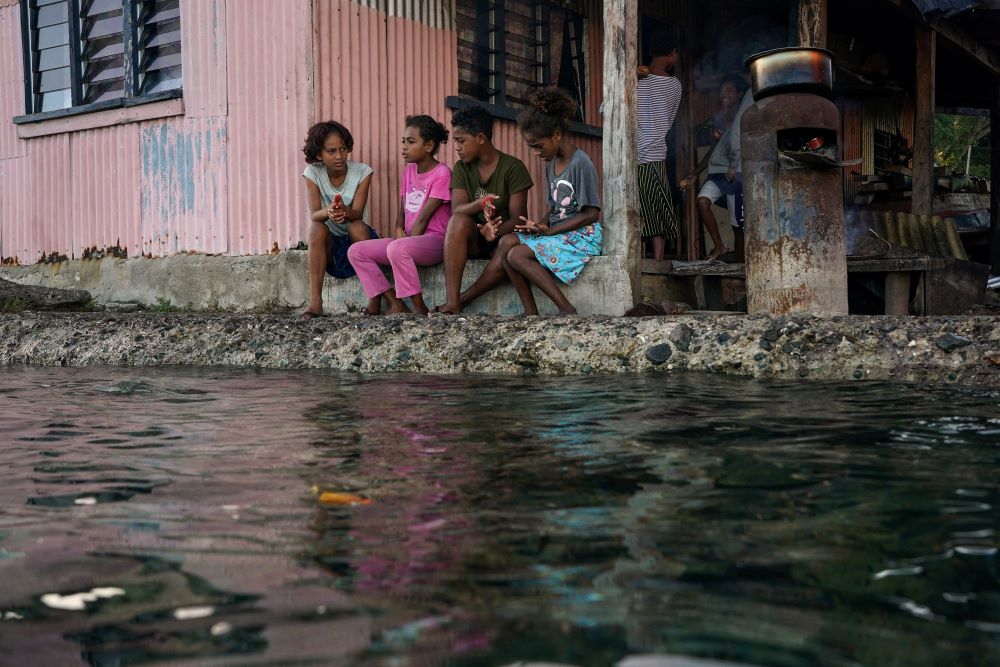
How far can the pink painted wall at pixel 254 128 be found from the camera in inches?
282

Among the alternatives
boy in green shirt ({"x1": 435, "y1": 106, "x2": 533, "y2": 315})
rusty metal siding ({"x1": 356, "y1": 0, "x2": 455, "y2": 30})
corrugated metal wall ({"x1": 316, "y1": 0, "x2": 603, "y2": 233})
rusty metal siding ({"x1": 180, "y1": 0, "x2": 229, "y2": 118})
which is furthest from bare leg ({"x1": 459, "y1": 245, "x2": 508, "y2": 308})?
rusty metal siding ({"x1": 180, "y1": 0, "x2": 229, "y2": 118})

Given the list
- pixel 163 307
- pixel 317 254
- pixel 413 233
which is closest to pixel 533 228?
pixel 413 233

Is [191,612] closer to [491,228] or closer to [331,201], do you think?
[491,228]

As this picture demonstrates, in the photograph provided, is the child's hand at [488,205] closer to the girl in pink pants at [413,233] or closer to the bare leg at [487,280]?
the bare leg at [487,280]

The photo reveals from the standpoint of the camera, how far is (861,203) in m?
11.8

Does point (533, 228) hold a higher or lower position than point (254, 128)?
lower

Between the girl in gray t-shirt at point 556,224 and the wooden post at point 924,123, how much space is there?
170 inches

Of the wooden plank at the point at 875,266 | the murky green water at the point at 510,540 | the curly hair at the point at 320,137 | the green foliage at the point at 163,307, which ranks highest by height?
the curly hair at the point at 320,137

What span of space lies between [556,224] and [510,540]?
15.8 ft

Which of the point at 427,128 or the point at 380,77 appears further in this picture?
the point at 380,77

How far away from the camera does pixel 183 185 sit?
7.85 metres

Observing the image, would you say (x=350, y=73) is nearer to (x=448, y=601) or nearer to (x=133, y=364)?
(x=133, y=364)

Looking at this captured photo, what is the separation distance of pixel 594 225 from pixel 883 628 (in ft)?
17.0

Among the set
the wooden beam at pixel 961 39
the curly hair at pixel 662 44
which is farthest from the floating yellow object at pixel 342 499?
the wooden beam at pixel 961 39
